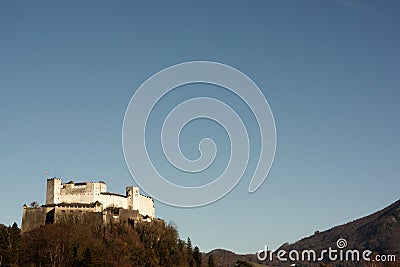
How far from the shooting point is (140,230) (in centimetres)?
11262

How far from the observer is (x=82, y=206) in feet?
372

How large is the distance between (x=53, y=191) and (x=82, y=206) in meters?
7.42

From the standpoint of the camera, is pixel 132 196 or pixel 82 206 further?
pixel 132 196

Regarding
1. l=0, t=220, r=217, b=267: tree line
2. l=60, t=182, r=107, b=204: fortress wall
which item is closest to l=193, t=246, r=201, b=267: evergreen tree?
l=0, t=220, r=217, b=267: tree line

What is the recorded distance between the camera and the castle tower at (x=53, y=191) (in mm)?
116312

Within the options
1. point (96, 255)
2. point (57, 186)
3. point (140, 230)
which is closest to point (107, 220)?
point (140, 230)

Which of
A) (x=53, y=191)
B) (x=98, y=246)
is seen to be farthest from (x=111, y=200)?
(x=98, y=246)

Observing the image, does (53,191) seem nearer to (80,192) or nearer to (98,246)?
(80,192)

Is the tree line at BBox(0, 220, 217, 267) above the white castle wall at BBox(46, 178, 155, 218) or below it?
below

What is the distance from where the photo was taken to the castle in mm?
111438

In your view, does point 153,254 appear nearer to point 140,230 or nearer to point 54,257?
point 140,230

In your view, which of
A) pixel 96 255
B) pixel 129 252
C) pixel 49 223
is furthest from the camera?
pixel 49 223

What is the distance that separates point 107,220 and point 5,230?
74.9 ft

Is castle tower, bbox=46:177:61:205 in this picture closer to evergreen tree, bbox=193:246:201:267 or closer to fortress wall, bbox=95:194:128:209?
fortress wall, bbox=95:194:128:209
